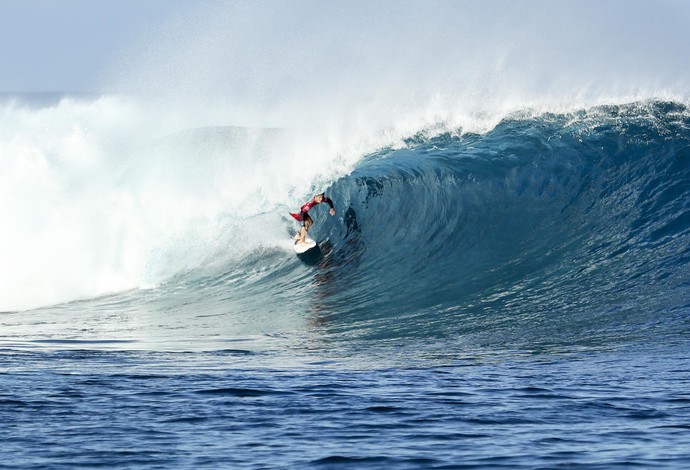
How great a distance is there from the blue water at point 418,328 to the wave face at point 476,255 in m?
0.05

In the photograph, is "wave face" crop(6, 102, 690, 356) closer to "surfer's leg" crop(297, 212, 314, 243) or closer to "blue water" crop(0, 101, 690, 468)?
"blue water" crop(0, 101, 690, 468)

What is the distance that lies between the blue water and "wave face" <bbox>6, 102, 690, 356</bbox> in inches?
1.9

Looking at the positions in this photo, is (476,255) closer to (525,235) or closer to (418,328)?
(525,235)

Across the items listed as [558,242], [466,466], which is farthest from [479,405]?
[558,242]

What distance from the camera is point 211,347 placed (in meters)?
10.4

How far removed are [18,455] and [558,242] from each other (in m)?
10.3

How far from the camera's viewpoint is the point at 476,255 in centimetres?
1495

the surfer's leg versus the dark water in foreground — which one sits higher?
the surfer's leg

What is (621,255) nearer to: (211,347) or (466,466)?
(211,347)

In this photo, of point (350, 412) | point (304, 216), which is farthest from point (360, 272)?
point (350, 412)

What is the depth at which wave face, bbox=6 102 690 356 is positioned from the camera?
37.9 feet

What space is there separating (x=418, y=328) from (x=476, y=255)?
12.3 ft

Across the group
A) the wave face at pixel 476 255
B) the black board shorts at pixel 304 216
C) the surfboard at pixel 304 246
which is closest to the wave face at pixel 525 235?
the wave face at pixel 476 255

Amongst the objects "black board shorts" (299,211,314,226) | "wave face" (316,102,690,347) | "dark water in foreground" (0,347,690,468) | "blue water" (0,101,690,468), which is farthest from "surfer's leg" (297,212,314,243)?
"dark water in foreground" (0,347,690,468)
